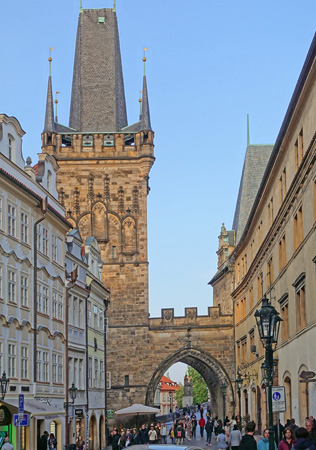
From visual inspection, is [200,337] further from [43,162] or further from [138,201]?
[43,162]

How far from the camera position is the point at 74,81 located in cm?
6150

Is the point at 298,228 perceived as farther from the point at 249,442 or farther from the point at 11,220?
the point at 249,442

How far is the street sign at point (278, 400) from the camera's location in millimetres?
15295

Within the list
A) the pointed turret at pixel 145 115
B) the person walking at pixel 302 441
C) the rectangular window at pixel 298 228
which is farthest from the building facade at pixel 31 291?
the pointed turret at pixel 145 115

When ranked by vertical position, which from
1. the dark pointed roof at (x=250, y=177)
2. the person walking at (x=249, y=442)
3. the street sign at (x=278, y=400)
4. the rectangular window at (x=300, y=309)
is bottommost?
the person walking at (x=249, y=442)

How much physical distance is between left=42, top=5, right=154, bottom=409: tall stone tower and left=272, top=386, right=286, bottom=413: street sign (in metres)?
40.1

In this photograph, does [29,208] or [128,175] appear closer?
[29,208]

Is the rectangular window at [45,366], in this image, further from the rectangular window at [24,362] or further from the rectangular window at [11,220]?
the rectangular window at [11,220]

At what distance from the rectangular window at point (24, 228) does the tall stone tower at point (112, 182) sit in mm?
27903

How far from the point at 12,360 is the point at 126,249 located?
30.3 metres

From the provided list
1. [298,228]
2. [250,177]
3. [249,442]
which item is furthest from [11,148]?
[250,177]

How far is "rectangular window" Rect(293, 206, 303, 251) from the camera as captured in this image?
922 inches

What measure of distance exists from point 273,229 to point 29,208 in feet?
27.4

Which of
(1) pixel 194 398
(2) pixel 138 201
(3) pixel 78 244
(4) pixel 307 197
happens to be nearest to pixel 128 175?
(2) pixel 138 201
